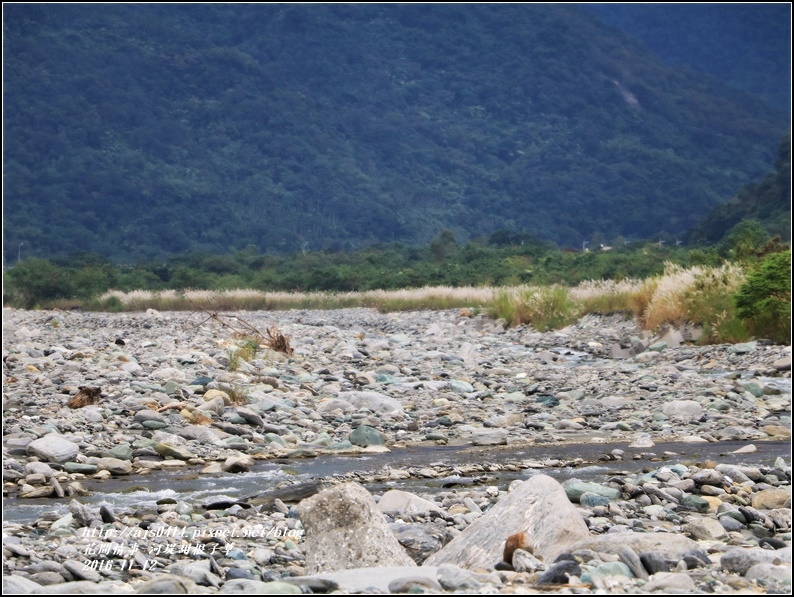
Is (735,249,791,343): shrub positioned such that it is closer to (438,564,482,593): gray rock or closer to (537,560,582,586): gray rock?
(537,560,582,586): gray rock

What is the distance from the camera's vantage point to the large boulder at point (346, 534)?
13.7 feet

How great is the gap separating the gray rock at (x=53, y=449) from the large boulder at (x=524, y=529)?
11.4ft

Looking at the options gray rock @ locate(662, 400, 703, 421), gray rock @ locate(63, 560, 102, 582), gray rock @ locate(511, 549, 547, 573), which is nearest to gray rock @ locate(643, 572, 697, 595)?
gray rock @ locate(511, 549, 547, 573)

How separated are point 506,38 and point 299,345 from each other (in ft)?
549

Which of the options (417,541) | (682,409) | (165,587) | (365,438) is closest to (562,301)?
(682,409)

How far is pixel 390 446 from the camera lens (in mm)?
8234

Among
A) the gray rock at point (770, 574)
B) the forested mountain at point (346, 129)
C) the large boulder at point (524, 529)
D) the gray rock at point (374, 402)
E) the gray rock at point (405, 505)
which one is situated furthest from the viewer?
the forested mountain at point (346, 129)

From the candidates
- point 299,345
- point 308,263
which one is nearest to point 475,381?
point 299,345

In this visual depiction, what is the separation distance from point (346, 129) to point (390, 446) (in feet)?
457

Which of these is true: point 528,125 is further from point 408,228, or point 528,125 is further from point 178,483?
point 178,483

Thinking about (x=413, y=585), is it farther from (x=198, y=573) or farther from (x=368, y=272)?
(x=368, y=272)

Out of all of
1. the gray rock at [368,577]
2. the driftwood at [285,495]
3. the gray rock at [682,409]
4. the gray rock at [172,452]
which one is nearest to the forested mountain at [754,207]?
the gray rock at [682,409]

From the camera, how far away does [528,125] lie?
150 m

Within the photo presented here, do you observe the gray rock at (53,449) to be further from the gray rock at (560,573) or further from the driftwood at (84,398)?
the gray rock at (560,573)
